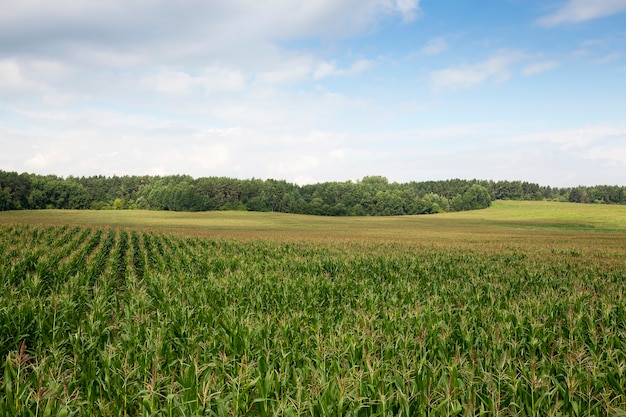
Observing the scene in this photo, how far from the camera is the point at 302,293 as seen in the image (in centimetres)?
1421

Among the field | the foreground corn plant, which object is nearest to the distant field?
the field

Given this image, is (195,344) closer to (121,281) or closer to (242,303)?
(242,303)

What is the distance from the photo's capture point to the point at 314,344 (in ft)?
28.9

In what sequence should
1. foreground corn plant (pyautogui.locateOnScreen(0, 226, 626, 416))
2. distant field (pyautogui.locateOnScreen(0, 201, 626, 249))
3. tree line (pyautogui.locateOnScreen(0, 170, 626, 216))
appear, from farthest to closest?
tree line (pyautogui.locateOnScreen(0, 170, 626, 216)) → distant field (pyautogui.locateOnScreen(0, 201, 626, 249)) → foreground corn plant (pyautogui.locateOnScreen(0, 226, 626, 416))

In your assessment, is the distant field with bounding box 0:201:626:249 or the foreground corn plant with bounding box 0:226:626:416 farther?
the distant field with bounding box 0:201:626:249

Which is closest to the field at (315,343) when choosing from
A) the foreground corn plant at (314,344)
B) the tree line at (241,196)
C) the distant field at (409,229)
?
the foreground corn plant at (314,344)

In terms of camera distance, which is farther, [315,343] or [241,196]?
[241,196]

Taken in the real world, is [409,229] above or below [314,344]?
below

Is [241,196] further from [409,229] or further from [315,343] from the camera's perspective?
[315,343]

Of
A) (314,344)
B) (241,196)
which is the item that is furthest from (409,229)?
(241,196)

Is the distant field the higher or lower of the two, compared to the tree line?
lower

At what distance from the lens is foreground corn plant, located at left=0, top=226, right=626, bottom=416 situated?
5.43 m

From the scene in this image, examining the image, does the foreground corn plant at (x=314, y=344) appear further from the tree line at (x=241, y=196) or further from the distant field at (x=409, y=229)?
the tree line at (x=241, y=196)

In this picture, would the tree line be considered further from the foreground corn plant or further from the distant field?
the foreground corn plant
